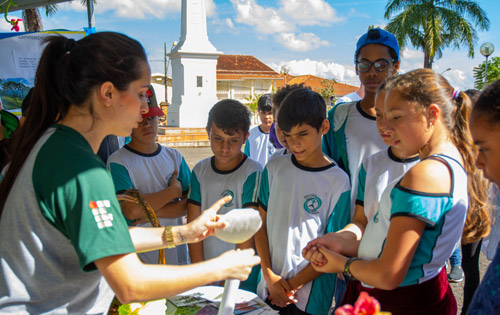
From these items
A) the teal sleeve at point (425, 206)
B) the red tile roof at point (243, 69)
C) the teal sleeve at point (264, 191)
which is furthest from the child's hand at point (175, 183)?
the red tile roof at point (243, 69)

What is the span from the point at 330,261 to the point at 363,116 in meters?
1.12

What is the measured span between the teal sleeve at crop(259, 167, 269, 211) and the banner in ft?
9.06

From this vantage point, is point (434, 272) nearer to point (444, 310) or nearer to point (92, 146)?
point (444, 310)

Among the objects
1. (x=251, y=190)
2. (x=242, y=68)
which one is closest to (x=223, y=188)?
(x=251, y=190)

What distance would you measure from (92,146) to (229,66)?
38357 mm

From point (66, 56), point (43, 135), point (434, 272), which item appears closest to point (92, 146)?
point (43, 135)

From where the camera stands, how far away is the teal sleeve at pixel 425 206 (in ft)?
4.09

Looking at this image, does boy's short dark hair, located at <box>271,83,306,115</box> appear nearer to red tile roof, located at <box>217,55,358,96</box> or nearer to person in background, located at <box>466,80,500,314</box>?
person in background, located at <box>466,80,500,314</box>

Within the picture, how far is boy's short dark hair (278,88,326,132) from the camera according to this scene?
2.20m

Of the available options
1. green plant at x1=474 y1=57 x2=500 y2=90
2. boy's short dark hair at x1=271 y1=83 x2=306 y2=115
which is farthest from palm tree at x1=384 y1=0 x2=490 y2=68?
boy's short dark hair at x1=271 y1=83 x2=306 y2=115

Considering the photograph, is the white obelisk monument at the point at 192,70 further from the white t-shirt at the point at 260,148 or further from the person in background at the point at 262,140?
the white t-shirt at the point at 260,148

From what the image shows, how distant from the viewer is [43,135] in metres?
1.13

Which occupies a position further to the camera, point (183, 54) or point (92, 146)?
point (183, 54)

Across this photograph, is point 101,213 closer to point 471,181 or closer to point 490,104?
point 490,104
